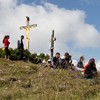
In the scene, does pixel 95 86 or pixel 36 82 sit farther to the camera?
pixel 36 82

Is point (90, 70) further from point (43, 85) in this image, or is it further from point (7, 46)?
point (7, 46)

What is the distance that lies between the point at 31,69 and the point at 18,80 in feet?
13.4

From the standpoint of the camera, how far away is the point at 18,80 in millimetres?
16453

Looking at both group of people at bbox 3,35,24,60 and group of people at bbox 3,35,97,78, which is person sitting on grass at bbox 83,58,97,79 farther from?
group of people at bbox 3,35,24,60

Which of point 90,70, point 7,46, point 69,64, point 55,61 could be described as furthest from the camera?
point 7,46

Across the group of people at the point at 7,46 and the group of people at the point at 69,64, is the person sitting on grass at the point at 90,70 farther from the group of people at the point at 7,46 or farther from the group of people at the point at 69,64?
the group of people at the point at 7,46

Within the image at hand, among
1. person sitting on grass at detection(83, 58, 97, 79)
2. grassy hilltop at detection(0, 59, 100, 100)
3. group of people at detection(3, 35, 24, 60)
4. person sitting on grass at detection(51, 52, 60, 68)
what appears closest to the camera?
grassy hilltop at detection(0, 59, 100, 100)

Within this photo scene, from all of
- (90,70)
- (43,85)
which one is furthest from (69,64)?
(43,85)

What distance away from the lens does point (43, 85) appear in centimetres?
1462

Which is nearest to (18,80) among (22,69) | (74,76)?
(74,76)

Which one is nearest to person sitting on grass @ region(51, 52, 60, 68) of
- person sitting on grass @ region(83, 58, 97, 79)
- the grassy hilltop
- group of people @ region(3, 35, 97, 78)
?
group of people @ region(3, 35, 97, 78)

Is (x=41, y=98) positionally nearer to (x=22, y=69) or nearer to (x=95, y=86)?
(x=95, y=86)

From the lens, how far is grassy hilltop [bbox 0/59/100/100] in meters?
11.3


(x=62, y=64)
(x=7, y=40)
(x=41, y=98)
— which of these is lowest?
(x=41, y=98)
